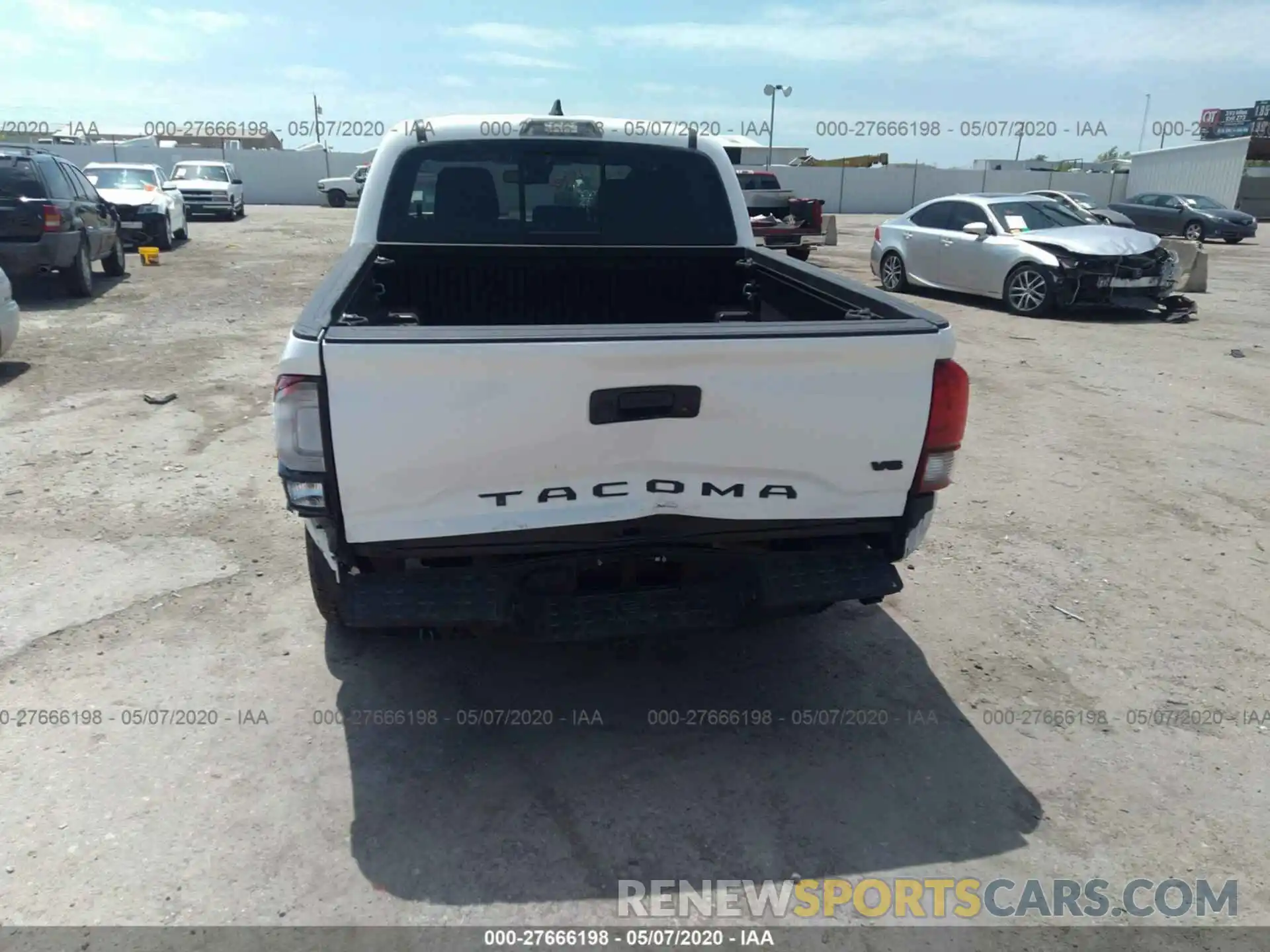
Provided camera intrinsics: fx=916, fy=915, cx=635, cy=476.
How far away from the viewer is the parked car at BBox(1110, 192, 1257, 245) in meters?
26.5

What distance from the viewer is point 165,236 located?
17812mm

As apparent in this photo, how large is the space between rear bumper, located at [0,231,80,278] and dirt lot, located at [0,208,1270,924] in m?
5.92

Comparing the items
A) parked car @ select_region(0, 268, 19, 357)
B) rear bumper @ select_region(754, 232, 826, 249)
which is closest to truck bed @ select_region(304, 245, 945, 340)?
parked car @ select_region(0, 268, 19, 357)

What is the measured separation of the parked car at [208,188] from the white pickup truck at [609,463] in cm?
2717

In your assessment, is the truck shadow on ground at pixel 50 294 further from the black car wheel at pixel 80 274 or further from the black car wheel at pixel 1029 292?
the black car wheel at pixel 1029 292

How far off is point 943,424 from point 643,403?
100 centimetres

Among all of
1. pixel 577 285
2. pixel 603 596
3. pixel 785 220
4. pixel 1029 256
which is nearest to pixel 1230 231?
pixel 785 220

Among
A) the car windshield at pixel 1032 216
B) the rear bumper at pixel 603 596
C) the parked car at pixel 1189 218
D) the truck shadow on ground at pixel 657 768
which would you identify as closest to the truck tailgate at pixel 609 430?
the rear bumper at pixel 603 596

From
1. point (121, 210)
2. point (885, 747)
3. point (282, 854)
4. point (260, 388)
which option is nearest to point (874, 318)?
point (885, 747)

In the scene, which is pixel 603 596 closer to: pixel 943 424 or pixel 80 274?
pixel 943 424

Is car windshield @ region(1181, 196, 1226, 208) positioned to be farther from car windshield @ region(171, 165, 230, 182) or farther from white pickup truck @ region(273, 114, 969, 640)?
white pickup truck @ region(273, 114, 969, 640)

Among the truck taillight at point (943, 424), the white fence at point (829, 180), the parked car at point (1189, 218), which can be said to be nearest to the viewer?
the truck taillight at point (943, 424)

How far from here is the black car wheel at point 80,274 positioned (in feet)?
38.5

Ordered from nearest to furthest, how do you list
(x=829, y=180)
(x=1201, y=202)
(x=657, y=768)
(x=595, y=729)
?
(x=657, y=768), (x=595, y=729), (x=1201, y=202), (x=829, y=180)
